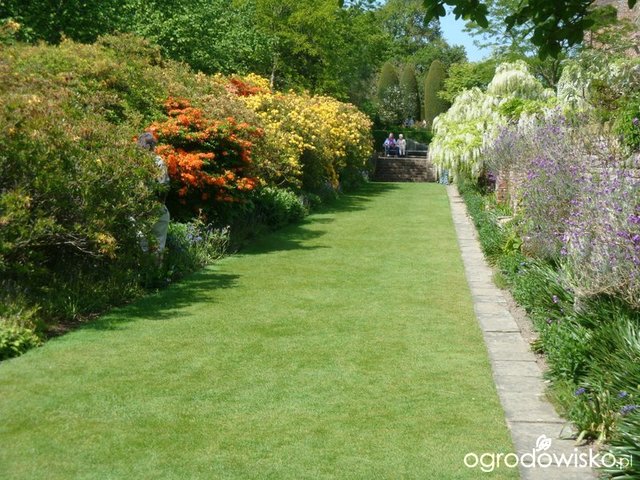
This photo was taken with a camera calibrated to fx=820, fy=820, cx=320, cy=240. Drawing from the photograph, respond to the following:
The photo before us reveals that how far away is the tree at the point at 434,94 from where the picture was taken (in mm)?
67812

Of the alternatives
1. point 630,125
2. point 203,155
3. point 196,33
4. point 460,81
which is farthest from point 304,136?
point 460,81

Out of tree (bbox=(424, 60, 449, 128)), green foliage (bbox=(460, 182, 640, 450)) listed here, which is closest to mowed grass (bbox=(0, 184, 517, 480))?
green foliage (bbox=(460, 182, 640, 450))

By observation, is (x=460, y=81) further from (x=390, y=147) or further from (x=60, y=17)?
(x=60, y=17)

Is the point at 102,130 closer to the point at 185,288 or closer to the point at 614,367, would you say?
the point at 185,288

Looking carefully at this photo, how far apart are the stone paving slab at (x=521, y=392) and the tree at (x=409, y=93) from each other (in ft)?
189

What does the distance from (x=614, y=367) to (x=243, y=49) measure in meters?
24.8

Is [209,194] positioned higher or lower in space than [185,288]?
higher

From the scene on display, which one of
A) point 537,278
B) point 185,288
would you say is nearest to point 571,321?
point 537,278

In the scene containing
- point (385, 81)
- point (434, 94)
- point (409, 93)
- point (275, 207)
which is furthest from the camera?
point (409, 93)

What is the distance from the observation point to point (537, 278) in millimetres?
9562

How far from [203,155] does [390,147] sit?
120 feet

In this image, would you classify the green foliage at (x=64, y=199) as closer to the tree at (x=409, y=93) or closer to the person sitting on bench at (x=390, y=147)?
Answer: the person sitting on bench at (x=390, y=147)

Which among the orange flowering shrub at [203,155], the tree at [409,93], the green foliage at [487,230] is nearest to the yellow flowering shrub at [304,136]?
the orange flowering shrub at [203,155]

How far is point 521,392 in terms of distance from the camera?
6.79 meters
